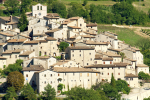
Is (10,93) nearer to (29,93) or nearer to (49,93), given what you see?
(29,93)

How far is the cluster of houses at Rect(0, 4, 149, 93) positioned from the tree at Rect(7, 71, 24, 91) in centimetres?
174

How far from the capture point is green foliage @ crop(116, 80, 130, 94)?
8962 centimetres

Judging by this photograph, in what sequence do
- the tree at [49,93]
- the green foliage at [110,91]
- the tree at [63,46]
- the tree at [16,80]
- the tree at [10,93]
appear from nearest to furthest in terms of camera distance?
the tree at [49,93]
the tree at [10,93]
the tree at [16,80]
the green foliage at [110,91]
the tree at [63,46]

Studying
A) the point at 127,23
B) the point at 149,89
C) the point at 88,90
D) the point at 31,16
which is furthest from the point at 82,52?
the point at 127,23

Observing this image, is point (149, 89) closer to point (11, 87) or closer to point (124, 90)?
point (124, 90)

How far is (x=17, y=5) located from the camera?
13762cm

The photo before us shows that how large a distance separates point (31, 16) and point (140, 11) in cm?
6375

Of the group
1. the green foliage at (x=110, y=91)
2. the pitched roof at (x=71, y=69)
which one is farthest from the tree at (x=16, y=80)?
the green foliage at (x=110, y=91)

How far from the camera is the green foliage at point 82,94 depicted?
271ft

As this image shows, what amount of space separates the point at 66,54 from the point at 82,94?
14.5 metres

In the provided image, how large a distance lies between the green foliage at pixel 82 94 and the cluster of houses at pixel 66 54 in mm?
3775

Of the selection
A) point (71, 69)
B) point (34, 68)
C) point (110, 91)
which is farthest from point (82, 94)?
point (34, 68)

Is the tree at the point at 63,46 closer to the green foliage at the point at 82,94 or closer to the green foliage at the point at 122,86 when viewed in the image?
the green foliage at the point at 122,86

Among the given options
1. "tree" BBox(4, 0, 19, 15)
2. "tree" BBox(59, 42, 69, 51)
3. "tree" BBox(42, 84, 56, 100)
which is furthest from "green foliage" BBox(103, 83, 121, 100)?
"tree" BBox(4, 0, 19, 15)
